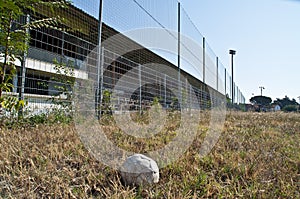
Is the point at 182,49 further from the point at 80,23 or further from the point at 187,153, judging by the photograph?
the point at 187,153

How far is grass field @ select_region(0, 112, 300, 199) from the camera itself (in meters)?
1.38

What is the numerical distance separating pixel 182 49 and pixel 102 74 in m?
3.57

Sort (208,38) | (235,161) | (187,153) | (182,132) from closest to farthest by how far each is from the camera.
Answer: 1. (235,161)
2. (187,153)
3. (182,132)
4. (208,38)

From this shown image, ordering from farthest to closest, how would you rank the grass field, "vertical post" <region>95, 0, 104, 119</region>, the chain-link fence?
"vertical post" <region>95, 0, 104, 119</region>, the chain-link fence, the grass field

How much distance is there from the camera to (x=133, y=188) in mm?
Result: 1419

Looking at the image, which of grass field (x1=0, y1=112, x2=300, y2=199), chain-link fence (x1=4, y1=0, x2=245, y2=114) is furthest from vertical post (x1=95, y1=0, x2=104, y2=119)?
grass field (x1=0, y1=112, x2=300, y2=199)

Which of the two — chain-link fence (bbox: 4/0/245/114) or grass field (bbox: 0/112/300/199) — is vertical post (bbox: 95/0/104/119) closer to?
chain-link fence (bbox: 4/0/245/114)

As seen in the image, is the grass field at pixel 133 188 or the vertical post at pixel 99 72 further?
the vertical post at pixel 99 72

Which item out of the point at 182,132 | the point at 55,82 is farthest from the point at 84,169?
the point at 55,82

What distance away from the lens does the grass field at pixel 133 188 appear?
1.38m

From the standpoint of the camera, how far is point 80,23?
5.01 metres

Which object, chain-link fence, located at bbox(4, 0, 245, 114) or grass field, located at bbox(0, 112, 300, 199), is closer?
grass field, located at bbox(0, 112, 300, 199)

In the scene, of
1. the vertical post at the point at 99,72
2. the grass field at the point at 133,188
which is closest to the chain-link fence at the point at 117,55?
the vertical post at the point at 99,72

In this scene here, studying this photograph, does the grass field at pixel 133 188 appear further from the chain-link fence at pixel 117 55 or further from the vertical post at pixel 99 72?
the vertical post at pixel 99 72
